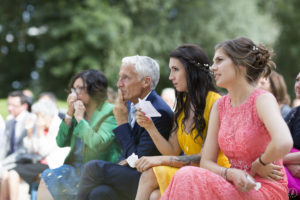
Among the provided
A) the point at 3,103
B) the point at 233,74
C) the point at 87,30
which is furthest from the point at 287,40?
the point at 233,74

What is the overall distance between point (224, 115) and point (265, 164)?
0.44 metres

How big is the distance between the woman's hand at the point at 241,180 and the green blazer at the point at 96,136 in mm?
1636

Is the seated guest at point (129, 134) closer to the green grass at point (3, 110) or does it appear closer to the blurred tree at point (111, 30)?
the green grass at point (3, 110)

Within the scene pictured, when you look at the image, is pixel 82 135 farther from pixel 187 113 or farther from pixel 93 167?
pixel 187 113

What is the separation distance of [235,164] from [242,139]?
22 centimetres

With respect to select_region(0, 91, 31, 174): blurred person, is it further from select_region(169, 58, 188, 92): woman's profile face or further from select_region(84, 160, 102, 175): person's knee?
select_region(169, 58, 188, 92): woman's profile face

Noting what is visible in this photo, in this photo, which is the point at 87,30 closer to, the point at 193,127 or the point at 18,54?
the point at 18,54

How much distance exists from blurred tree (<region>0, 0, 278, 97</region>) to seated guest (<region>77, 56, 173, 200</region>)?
15.4 m

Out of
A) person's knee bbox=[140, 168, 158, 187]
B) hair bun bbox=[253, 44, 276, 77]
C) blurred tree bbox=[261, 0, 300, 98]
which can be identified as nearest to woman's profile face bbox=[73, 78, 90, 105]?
person's knee bbox=[140, 168, 158, 187]

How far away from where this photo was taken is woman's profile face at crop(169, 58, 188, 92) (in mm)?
3191

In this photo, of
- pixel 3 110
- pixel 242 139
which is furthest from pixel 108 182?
pixel 3 110

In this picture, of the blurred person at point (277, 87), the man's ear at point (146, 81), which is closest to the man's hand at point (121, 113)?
the man's ear at point (146, 81)

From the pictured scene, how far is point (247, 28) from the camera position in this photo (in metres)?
20.5

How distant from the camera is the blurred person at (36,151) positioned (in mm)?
4785
